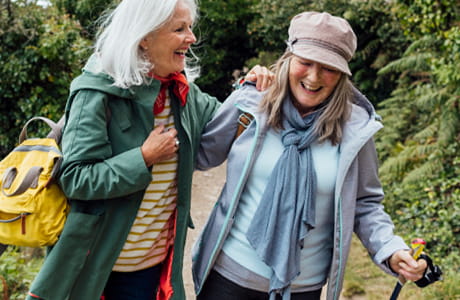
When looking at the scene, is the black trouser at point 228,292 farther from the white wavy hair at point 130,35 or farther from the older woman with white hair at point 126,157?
the white wavy hair at point 130,35

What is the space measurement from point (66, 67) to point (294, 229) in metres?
6.15

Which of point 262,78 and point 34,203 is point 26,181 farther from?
point 262,78

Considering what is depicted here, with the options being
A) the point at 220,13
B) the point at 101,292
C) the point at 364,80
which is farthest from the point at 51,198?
the point at 220,13

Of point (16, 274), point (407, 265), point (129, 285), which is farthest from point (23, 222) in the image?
point (16, 274)

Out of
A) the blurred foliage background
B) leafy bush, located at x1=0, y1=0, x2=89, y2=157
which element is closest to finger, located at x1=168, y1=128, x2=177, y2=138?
the blurred foliage background

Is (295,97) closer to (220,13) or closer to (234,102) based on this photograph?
(234,102)

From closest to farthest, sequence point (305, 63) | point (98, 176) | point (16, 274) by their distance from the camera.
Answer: point (98, 176)
point (305, 63)
point (16, 274)

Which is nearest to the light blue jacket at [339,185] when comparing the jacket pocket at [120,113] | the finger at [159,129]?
the finger at [159,129]

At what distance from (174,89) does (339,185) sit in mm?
851

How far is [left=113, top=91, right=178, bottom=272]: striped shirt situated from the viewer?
7.07 feet

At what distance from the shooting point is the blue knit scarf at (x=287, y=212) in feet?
6.94

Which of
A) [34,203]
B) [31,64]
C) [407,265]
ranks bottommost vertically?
[407,265]

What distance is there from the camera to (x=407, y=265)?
2082mm

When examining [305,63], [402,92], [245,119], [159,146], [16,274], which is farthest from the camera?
[402,92]
